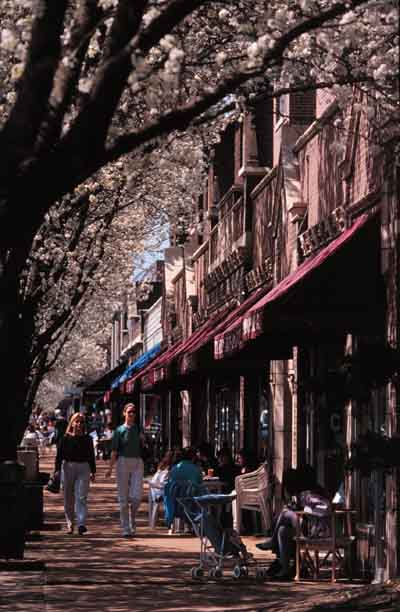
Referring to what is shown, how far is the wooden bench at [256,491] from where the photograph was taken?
792 inches

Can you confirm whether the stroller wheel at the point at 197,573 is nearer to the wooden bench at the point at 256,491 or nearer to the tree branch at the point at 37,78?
the wooden bench at the point at 256,491

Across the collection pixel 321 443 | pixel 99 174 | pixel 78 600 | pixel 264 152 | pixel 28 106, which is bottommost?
pixel 78 600

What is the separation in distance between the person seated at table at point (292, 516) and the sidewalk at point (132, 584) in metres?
0.36

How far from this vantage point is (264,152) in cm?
2803

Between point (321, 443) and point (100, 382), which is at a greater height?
point (100, 382)

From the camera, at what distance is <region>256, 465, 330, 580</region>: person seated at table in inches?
601

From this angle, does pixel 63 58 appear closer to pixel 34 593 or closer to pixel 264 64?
pixel 264 64

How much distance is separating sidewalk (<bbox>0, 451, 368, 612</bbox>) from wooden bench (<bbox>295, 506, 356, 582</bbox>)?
14.2 inches

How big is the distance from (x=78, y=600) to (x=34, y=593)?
602mm

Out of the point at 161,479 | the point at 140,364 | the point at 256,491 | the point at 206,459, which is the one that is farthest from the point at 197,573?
the point at 140,364

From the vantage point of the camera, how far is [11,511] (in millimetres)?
16734

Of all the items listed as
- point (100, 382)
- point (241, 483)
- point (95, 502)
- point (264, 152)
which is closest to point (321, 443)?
point (241, 483)

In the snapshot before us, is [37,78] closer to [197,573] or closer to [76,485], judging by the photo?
[197,573]

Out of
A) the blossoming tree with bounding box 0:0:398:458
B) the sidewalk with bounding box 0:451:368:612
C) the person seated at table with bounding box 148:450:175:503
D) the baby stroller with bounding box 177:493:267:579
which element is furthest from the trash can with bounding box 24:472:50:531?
the blossoming tree with bounding box 0:0:398:458
